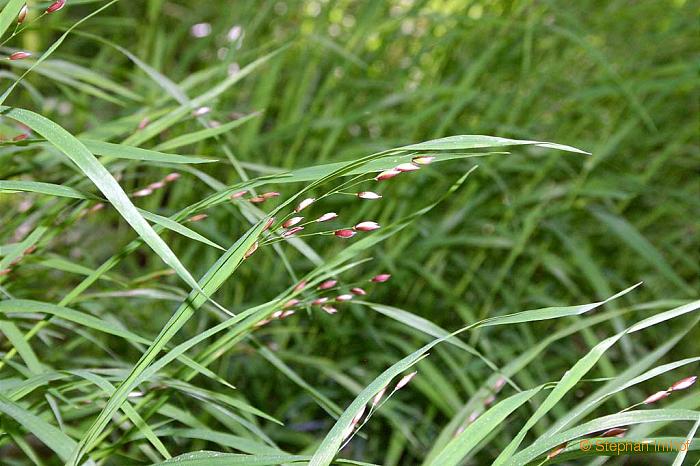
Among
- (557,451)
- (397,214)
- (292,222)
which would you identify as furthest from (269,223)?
(397,214)

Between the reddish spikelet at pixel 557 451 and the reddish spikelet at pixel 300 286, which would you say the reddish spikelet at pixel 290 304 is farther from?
the reddish spikelet at pixel 557 451

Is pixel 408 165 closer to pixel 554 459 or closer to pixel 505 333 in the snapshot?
pixel 554 459

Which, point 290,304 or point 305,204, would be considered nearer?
point 305,204

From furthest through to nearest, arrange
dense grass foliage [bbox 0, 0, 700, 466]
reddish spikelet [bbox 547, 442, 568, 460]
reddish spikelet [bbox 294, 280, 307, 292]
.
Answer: dense grass foliage [bbox 0, 0, 700, 466], reddish spikelet [bbox 294, 280, 307, 292], reddish spikelet [bbox 547, 442, 568, 460]

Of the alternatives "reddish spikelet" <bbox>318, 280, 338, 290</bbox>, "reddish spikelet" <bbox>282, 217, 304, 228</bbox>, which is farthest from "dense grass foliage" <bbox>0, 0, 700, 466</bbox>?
"reddish spikelet" <bbox>282, 217, 304, 228</bbox>

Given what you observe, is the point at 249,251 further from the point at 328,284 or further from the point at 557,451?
the point at 557,451

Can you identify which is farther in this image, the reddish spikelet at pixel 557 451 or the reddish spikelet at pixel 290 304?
the reddish spikelet at pixel 290 304

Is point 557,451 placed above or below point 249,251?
below

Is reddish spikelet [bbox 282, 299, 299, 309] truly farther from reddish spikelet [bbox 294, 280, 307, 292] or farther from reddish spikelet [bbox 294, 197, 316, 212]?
reddish spikelet [bbox 294, 197, 316, 212]

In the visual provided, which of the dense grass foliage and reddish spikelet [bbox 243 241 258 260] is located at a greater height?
reddish spikelet [bbox 243 241 258 260]

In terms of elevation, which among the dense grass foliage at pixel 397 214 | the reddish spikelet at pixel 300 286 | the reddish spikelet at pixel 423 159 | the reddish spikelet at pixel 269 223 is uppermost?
the reddish spikelet at pixel 423 159

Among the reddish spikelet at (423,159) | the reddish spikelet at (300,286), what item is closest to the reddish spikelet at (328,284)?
the reddish spikelet at (300,286)

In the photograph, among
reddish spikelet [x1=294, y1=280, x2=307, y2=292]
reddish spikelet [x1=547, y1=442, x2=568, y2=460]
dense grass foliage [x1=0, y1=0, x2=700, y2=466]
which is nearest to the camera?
reddish spikelet [x1=547, y1=442, x2=568, y2=460]
